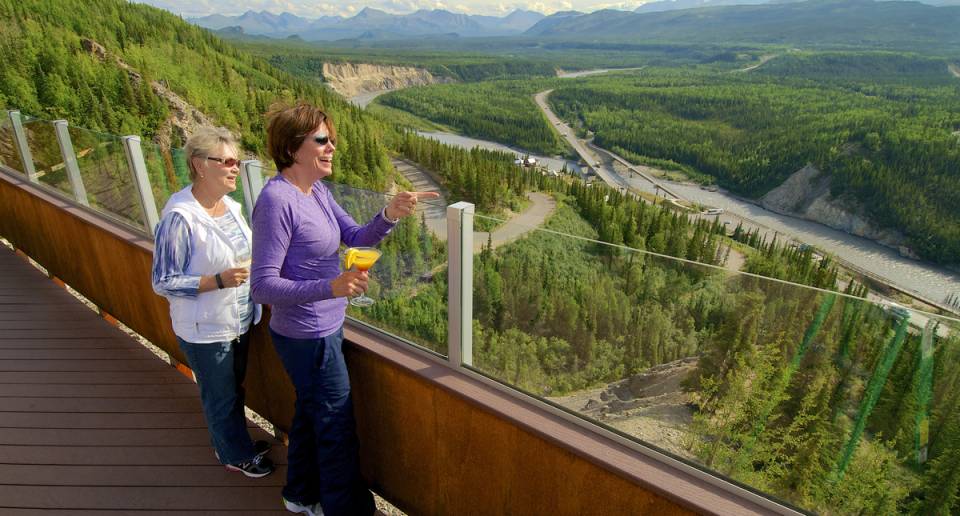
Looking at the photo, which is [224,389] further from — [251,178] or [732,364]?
[732,364]

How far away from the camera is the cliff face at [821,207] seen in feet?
259

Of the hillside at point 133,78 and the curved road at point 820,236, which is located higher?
the hillside at point 133,78

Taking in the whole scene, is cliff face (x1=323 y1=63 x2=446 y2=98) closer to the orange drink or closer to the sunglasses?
the sunglasses

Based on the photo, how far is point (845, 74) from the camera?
174625mm

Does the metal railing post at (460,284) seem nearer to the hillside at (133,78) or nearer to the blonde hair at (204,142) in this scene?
the blonde hair at (204,142)

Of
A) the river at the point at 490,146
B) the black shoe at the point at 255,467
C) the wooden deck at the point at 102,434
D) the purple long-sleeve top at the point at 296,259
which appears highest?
the purple long-sleeve top at the point at 296,259

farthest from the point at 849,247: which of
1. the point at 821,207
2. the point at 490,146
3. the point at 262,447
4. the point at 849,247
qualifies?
the point at 262,447

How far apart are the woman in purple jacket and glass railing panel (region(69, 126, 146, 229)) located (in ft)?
8.02

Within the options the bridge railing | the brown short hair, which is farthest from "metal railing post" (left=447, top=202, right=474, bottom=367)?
the brown short hair

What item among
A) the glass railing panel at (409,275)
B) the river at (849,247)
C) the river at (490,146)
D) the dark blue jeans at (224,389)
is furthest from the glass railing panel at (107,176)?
the river at (490,146)

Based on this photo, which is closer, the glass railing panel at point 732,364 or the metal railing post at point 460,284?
the glass railing panel at point 732,364

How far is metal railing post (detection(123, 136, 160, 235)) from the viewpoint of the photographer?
146 inches

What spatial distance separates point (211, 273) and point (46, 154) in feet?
12.9

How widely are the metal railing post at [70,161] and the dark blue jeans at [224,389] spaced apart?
2805 millimetres
